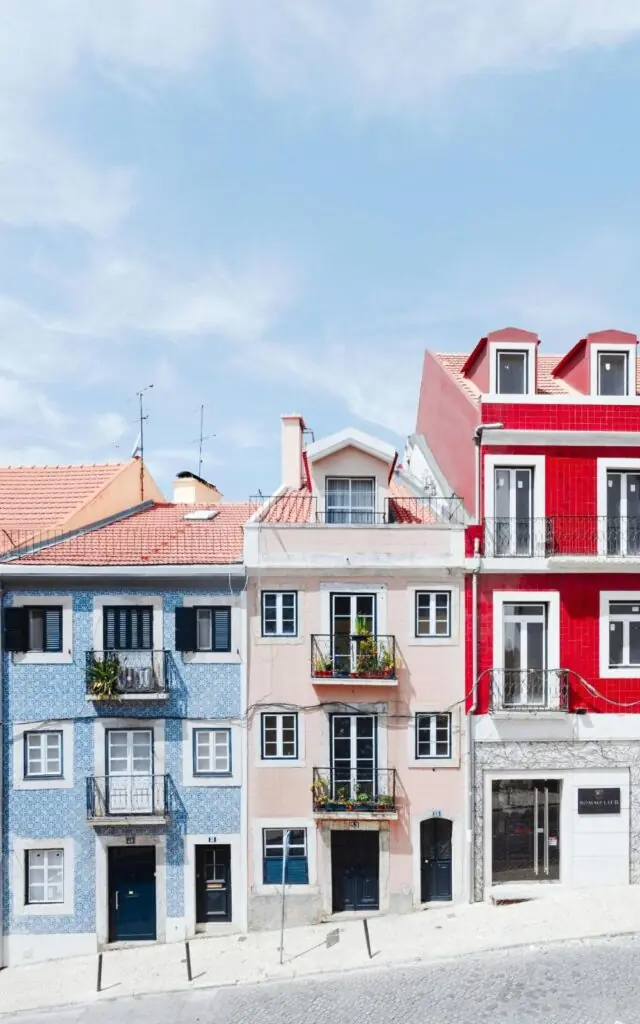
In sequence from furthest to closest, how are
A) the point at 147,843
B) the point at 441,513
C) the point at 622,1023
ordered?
the point at 441,513
the point at 147,843
the point at 622,1023

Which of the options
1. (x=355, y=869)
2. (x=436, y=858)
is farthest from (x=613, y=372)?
(x=355, y=869)

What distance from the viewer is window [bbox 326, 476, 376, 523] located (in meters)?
19.9

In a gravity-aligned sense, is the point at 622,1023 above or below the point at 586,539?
below

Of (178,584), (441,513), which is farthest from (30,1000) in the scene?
(441,513)

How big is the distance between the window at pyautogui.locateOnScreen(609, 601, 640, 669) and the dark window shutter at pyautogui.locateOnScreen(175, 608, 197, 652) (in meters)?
10.9

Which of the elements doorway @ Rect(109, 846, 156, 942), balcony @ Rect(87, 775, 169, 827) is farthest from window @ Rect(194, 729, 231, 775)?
doorway @ Rect(109, 846, 156, 942)

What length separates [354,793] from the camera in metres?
18.7

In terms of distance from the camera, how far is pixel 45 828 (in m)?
19.0

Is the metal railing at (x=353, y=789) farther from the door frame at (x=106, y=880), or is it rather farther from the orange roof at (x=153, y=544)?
the orange roof at (x=153, y=544)

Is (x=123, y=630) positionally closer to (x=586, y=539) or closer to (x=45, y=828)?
(x=45, y=828)

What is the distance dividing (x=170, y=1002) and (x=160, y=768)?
200 inches

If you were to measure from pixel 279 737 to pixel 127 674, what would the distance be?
13.8 ft

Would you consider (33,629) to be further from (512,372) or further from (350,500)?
(512,372)

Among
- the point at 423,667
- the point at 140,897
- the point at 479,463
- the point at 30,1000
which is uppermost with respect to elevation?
the point at 479,463
